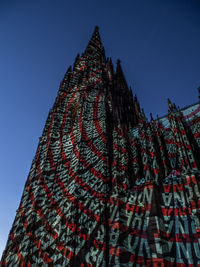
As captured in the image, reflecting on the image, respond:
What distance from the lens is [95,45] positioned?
22.2 meters

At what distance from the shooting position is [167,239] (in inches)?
231

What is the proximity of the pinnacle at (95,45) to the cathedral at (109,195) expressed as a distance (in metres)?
9.12

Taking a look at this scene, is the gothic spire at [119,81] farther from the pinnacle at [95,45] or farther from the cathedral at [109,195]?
the cathedral at [109,195]

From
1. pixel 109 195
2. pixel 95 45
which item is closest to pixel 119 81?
pixel 95 45

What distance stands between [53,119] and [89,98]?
2.88 metres

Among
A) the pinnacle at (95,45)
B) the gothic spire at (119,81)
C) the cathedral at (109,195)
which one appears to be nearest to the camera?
the cathedral at (109,195)

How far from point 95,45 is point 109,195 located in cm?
1827

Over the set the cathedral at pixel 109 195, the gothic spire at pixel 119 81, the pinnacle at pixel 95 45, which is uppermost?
the pinnacle at pixel 95 45

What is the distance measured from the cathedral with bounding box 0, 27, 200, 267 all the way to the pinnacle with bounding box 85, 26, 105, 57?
9.12 metres

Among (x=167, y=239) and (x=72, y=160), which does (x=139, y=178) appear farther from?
(x=72, y=160)

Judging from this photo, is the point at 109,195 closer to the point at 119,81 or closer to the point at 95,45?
the point at 119,81

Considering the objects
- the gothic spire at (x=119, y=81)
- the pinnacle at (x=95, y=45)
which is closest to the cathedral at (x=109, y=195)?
the gothic spire at (x=119, y=81)

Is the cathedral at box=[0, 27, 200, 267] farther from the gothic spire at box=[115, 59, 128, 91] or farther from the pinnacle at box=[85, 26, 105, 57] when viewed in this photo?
the pinnacle at box=[85, 26, 105, 57]

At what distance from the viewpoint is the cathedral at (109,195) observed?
6.01 metres
